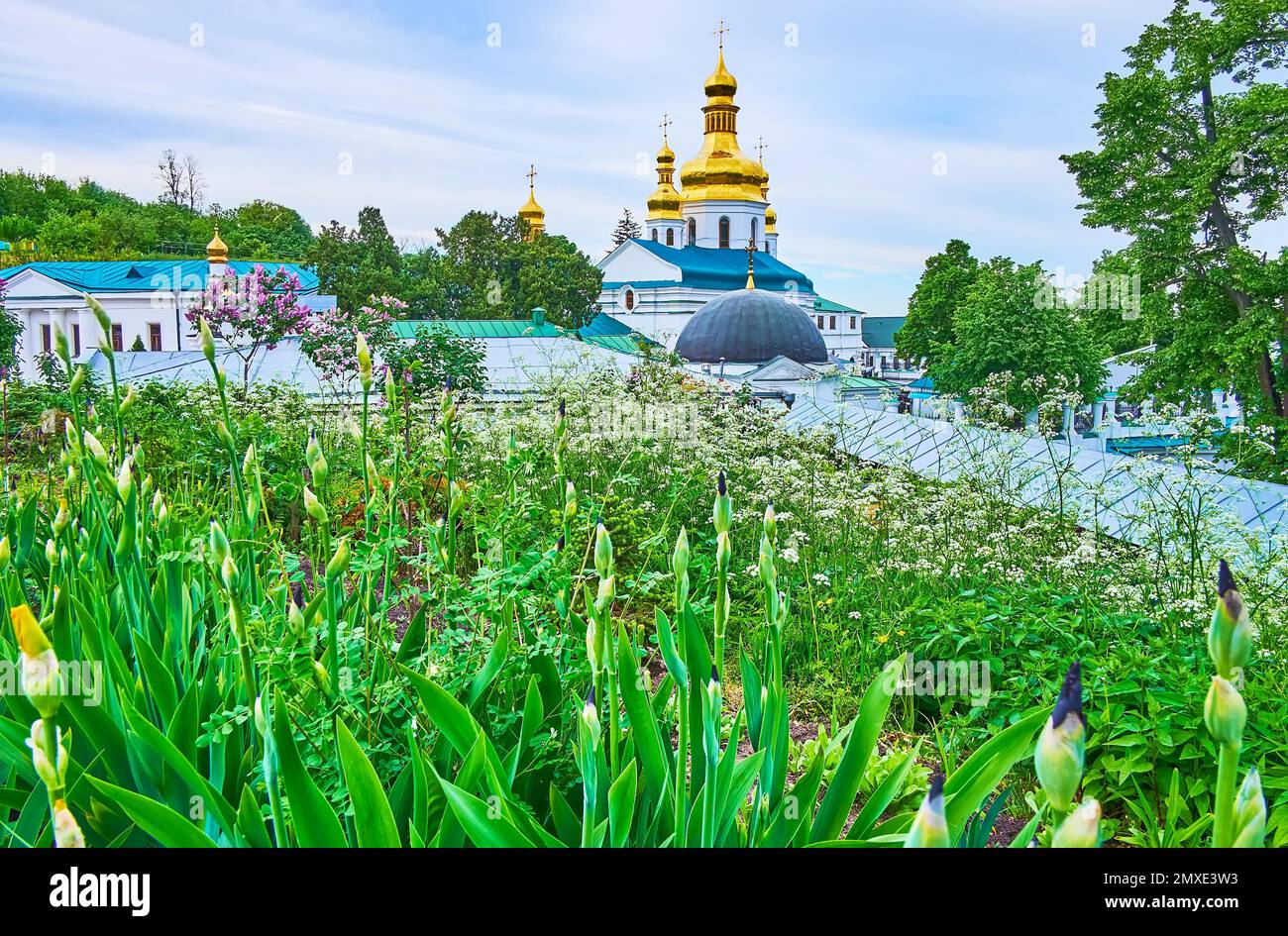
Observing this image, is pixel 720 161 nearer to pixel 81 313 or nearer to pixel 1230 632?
pixel 81 313

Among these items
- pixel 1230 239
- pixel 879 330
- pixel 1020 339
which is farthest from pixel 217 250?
pixel 879 330

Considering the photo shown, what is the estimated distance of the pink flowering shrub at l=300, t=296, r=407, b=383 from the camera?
9.40 metres

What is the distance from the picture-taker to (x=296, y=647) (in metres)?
1.80

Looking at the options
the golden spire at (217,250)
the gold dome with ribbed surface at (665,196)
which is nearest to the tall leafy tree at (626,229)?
the gold dome with ribbed surface at (665,196)

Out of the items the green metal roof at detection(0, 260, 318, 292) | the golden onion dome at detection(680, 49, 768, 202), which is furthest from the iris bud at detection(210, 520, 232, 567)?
the golden onion dome at detection(680, 49, 768, 202)

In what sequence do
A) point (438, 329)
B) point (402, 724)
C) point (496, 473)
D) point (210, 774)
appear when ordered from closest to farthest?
point (210, 774), point (402, 724), point (496, 473), point (438, 329)

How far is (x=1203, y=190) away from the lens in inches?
601

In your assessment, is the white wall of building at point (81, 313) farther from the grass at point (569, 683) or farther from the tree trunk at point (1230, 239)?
the grass at point (569, 683)

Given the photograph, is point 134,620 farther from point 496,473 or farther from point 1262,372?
point 1262,372

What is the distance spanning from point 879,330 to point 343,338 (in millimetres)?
57272

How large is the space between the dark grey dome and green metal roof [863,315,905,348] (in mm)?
32418
